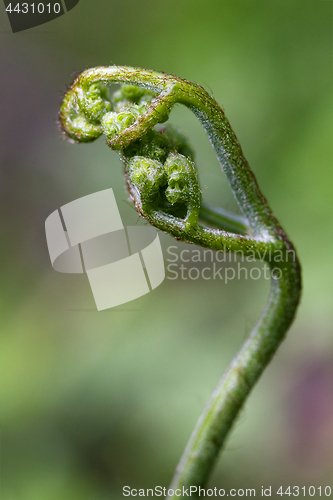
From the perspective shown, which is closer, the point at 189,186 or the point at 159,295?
the point at 189,186

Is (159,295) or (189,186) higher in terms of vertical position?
(189,186)

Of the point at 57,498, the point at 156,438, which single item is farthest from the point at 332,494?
the point at 57,498

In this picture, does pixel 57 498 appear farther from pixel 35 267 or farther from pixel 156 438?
pixel 35 267

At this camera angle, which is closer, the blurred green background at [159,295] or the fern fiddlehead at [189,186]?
the fern fiddlehead at [189,186]
